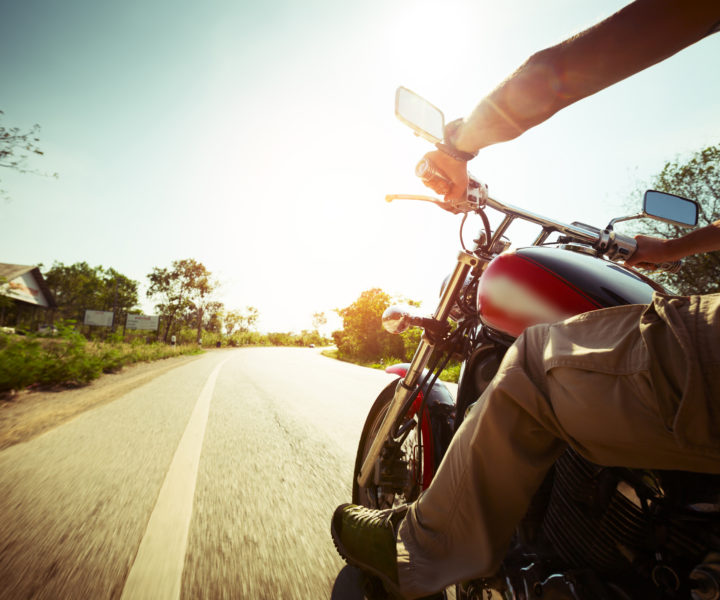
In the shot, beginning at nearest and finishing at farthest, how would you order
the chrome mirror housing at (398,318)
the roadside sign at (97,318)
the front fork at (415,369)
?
1. the front fork at (415,369)
2. the chrome mirror housing at (398,318)
3. the roadside sign at (97,318)

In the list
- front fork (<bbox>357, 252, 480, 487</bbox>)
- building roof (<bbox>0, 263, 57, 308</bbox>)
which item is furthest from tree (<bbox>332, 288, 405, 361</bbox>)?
building roof (<bbox>0, 263, 57, 308</bbox>)

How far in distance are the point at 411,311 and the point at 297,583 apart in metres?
1.21

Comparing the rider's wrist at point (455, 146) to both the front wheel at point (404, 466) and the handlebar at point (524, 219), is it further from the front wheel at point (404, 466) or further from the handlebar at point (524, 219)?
the front wheel at point (404, 466)

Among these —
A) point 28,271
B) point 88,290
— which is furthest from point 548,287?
point 88,290

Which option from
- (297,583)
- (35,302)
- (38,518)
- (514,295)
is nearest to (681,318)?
(514,295)

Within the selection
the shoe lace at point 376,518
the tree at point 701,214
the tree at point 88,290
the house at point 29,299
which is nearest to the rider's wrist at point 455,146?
the shoe lace at point 376,518

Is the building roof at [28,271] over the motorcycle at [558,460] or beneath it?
over

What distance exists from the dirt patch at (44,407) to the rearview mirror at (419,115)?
12.6ft

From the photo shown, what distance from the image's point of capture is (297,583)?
1.32 m

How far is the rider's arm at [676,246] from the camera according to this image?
4.09 ft

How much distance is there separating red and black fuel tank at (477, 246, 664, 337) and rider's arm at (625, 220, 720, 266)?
0.33m

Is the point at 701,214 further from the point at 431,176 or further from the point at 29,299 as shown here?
the point at 29,299

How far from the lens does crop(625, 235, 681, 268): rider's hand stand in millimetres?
1416

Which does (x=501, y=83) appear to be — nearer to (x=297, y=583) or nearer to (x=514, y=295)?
(x=514, y=295)
